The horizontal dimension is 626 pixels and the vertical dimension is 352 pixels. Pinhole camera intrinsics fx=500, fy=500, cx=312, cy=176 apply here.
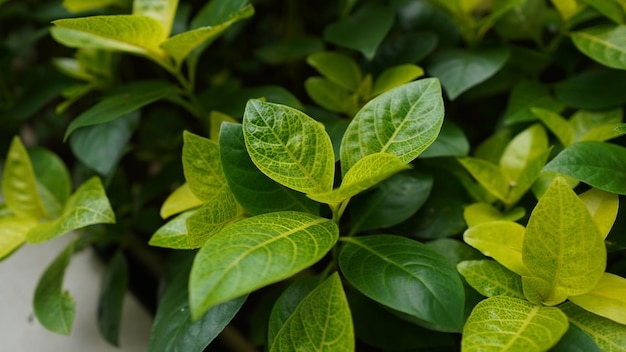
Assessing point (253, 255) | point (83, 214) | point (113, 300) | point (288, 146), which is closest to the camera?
point (253, 255)

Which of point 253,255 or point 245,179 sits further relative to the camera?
point 245,179

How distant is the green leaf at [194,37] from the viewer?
651 millimetres

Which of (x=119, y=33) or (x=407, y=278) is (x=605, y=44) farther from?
(x=119, y=33)

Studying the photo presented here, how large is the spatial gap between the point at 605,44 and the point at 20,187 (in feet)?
3.08

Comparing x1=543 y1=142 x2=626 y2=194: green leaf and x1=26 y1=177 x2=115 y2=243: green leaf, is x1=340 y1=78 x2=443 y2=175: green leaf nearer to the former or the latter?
x1=543 y1=142 x2=626 y2=194: green leaf

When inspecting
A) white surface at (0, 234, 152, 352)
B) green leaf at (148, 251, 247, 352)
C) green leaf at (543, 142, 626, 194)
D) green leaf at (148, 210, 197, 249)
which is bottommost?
white surface at (0, 234, 152, 352)

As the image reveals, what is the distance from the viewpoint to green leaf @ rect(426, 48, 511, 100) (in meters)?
0.79

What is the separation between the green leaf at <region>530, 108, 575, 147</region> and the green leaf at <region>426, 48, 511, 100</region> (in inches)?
4.1

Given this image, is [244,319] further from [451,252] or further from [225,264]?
[225,264]

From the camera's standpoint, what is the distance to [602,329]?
1.76 ft

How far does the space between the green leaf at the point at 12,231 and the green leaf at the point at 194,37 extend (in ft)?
1.14

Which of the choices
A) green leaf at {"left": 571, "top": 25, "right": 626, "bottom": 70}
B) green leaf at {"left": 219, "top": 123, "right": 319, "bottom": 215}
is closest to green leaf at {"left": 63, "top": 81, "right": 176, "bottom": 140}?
green leaf at {"left": 219, "top": 123, "right": 319, "bottom": 215}

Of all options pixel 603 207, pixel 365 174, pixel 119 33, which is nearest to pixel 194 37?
pixel 119 33

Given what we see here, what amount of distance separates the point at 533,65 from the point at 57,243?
103 cm
